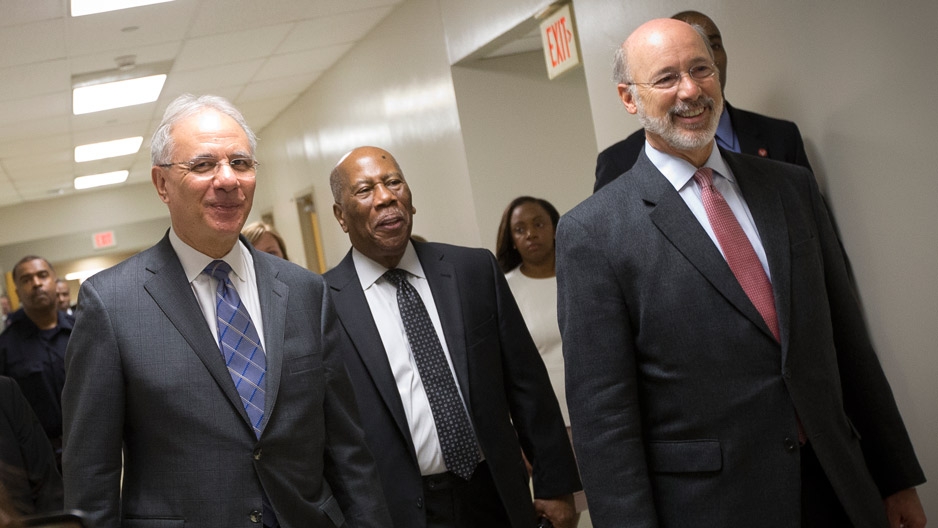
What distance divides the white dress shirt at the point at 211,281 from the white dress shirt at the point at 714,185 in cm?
101

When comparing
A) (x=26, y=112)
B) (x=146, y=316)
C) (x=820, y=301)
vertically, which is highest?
(x=26, y=112)

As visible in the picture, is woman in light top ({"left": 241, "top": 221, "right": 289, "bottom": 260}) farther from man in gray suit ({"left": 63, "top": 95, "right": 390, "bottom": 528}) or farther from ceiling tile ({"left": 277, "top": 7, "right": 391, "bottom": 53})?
ceiling tile ({"left": 277, "top": 7, "right": 391, "bottom": 53})

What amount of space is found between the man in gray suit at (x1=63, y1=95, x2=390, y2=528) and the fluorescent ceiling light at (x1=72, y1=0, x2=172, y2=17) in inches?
157

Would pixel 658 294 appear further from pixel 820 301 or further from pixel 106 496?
pixel 106 496

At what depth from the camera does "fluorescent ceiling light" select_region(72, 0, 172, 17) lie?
19.6 feet

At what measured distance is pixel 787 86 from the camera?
3822 millimetres

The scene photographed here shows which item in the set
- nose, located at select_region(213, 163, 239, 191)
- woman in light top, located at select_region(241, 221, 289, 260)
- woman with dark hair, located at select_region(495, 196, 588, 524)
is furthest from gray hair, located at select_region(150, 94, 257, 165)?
woman in light top, located at select_region(241, 221, 289, 260)

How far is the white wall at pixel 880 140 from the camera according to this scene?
3203mm

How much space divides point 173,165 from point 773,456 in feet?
4.89

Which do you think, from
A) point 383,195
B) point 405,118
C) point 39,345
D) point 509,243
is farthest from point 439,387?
point 405,118

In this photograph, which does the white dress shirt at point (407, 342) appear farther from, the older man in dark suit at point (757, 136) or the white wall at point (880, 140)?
the white wall at point (880, 140)

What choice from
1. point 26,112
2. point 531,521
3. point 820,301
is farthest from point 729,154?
point 26,112

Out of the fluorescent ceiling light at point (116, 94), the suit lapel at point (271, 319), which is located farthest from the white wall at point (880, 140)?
the fluorescent ceiling light at point (116, 94)

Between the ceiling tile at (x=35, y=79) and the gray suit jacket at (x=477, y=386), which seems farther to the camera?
the ceiling tile at (x=35, y=79)
